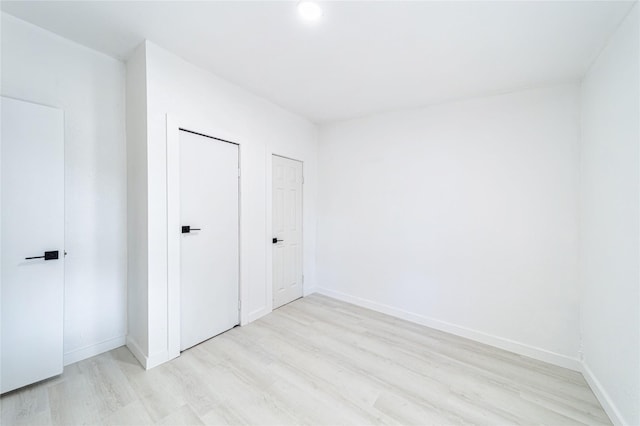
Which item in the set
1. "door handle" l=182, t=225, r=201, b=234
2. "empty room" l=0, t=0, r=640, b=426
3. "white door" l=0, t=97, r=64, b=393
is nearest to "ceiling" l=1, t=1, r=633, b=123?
"empty room" l=0, t=0, r=640, b=426

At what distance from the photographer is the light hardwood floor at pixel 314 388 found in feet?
5.32

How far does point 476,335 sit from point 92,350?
12.3ft

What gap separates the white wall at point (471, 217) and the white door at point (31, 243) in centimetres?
298

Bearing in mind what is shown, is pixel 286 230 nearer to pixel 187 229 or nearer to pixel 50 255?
pixel 187 229

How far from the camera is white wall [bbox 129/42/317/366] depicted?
2.06m

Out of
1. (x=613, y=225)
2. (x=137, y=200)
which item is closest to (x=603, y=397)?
(x=613, y=225)

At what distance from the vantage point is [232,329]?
2.72 meters

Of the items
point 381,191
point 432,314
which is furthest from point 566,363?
point 381,191

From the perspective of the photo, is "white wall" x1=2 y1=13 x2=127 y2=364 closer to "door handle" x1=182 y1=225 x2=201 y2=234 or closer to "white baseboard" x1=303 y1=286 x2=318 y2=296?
"door handle" x1=182 y1=225 x2=201 y2=234

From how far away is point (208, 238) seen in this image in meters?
2.49

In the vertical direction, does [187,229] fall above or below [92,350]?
above

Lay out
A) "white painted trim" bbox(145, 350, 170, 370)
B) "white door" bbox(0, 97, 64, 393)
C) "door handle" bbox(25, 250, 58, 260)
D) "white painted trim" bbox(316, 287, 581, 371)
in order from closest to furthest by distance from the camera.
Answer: "white door" bbox(0, 97, 64, 393) → "door handle" bbox(25, 250, 58, 260) → "white painted trim" bbox(145, 350, 170, 370) → "white painted trim" bbox(316, 287, 581, 371)

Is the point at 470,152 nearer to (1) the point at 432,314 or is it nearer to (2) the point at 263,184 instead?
(1) the point at 432,314

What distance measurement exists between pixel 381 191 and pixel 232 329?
2486 mm
